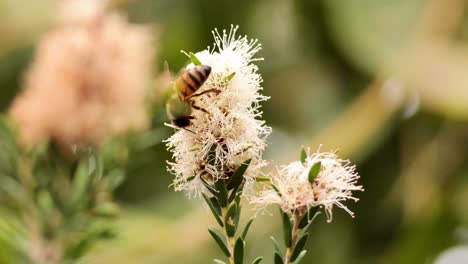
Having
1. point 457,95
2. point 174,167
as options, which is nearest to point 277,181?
point 174,167

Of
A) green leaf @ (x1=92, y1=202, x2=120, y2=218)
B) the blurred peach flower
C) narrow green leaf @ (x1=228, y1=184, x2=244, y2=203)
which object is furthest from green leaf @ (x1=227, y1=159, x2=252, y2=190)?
the blurred peach flower

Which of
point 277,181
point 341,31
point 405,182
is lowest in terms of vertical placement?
point 277,181

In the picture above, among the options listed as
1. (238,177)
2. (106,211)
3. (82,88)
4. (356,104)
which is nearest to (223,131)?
(238,177)

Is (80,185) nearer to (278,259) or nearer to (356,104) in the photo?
(278,259)

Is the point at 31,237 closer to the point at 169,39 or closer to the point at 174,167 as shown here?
the point at 174,167

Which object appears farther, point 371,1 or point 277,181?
point 371,1

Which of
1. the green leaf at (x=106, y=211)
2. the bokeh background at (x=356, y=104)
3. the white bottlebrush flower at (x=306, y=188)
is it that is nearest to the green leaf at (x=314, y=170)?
the white bottlebrush flower at (x=306, y=188)
